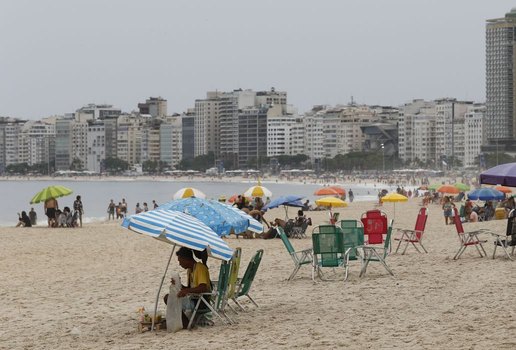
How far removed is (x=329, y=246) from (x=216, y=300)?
2788mm

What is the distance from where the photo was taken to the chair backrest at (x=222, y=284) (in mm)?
9289

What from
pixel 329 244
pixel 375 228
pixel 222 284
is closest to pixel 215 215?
pixel 222 284

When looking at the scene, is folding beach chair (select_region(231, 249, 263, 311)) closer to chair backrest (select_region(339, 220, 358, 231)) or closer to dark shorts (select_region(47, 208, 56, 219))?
chair backrest (select_region(339, 220, 358, 231))

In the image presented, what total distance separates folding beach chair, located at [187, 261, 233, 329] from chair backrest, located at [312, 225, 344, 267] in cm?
260

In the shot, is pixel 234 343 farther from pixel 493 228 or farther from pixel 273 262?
pixel 493 228

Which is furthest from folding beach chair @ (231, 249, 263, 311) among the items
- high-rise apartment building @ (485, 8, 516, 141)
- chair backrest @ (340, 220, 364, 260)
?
→ high-rise apartment building @ (485, 8, 516, 141)

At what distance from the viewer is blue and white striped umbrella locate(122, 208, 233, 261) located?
8727mm

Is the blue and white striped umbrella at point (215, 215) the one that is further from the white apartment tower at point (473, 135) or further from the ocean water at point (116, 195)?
the white apartment tower at point (473, 135)

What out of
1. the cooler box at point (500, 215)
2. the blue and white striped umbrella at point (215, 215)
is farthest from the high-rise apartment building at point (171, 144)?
the blue and white striped umbrella at point (215, 215)

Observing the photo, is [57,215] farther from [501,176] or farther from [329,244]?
[329,244]

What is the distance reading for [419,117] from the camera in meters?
176

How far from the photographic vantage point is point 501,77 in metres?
166

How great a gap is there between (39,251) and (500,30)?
503 feet

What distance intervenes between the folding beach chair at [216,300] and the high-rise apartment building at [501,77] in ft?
503
